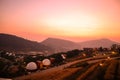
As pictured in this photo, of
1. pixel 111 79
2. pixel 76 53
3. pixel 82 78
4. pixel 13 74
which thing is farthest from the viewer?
pixel 76 53

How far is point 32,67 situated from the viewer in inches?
2554

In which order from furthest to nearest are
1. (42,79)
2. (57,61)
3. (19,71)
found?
(57,61), (19,71), (42,79)

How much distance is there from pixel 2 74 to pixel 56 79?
1886 inches

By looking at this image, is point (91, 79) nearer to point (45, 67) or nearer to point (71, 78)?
point (71, 78)

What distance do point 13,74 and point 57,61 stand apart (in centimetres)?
5026

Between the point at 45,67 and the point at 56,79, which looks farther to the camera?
the point at 45,67

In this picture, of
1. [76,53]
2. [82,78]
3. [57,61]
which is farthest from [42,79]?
[76,53]

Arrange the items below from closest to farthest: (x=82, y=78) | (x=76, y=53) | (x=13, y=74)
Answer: (x=82, y=78)
(x=13, y=74)
(x=76, y=53)

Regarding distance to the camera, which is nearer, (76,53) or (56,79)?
(56,79)

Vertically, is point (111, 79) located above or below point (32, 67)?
below

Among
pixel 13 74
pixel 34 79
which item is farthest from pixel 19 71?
pixel 34 79

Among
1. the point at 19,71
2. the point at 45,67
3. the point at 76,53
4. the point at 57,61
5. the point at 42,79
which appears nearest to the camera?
the point at 42,79

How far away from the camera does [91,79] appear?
5725 centimetres

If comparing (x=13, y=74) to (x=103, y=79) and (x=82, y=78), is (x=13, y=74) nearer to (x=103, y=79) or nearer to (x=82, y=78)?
(x=82, y=78)
